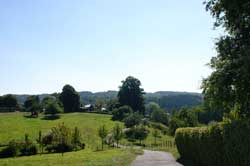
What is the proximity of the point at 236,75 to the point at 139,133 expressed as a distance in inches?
2713

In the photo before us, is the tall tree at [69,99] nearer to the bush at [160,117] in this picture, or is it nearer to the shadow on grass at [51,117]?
the shadow on grass at [51,117]

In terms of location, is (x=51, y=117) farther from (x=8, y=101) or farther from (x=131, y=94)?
(x=8, y=101)

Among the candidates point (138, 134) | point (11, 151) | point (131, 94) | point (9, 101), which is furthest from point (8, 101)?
point (11, 151)

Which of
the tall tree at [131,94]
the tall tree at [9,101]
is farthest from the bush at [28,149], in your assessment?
the tall tree at [9,101]

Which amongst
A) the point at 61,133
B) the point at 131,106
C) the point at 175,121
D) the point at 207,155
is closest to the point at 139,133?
the point at 175,121

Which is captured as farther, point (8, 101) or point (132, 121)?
point (8, 101)

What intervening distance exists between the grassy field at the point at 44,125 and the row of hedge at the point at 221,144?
140ft

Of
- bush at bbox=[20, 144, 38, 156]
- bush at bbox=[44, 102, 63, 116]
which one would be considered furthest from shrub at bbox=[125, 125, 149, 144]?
bush at bbox=[44, 102, 63, 116]

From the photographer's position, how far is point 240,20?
21391 millimetres

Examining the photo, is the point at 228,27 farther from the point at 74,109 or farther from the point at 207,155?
the point at 74,109

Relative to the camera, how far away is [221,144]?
23953 mm

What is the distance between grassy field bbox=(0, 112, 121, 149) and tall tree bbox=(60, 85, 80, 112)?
13804mm

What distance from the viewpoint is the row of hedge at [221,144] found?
2069 cm

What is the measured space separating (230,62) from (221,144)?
5.54 meters
